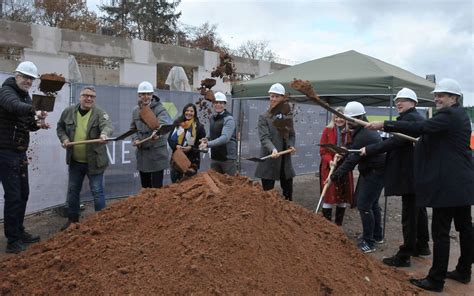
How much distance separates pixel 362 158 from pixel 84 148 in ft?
11.0

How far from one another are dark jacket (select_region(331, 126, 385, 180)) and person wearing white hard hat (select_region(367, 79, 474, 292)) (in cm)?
85

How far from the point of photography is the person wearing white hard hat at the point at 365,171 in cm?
501

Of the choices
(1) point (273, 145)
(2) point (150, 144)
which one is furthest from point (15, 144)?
(1) point (273, 145)

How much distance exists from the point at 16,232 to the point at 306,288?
3385 mm

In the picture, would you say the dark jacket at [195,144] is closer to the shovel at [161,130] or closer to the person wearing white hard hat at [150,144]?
the person wearing white hard hat at [150,144]

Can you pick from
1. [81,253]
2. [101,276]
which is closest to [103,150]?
[81,253]

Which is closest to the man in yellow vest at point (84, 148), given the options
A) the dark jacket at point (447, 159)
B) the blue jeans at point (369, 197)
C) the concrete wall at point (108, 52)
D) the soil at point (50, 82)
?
the soil at point (50, 82)

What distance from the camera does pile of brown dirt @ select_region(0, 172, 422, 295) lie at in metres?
2.88

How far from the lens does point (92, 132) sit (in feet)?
17.5

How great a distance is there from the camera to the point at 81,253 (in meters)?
3.27

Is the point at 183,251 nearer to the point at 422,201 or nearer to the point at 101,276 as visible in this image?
the point at 101,276

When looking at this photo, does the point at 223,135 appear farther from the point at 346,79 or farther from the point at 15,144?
the point at 15,144

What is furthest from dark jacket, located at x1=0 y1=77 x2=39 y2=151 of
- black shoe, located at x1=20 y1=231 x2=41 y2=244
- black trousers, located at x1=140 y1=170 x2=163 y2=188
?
black trousers, located at x1=140 y1=170 x2=163 y2=188

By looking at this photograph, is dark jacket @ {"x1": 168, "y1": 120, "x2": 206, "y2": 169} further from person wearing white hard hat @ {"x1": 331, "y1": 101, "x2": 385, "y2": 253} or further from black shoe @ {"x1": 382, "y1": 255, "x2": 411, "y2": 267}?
black shoe @ {"x1": 382, "y1": 255, "x2": 411, "y2": 267}
